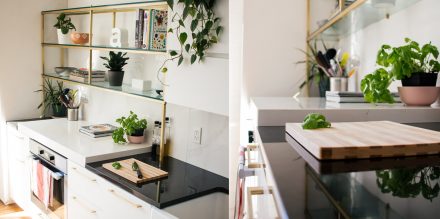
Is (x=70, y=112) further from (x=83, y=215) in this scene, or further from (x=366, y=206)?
(x=366, y=206)

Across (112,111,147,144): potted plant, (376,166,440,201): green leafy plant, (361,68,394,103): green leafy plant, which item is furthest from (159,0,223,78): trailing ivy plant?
(376,166,440,201): green leafy plant

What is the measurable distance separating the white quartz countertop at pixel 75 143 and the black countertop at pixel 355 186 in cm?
205

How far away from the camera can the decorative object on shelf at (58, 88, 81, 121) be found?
13.1 ft

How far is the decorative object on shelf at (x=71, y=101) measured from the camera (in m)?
3.99

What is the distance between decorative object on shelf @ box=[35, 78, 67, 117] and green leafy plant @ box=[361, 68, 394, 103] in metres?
3.68

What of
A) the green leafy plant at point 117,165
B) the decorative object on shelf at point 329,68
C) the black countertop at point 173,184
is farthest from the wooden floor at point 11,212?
the decorative object on shelf at point 329,68

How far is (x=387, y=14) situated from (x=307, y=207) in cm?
143

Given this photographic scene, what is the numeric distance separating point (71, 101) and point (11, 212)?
1.36m

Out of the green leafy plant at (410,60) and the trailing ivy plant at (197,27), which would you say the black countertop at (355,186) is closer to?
the green leafy plant at (410,60)

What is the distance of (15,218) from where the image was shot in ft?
12.5

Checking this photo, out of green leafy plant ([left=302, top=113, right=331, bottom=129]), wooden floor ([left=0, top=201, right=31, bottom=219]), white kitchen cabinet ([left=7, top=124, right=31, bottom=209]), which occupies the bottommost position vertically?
wooden floor ([left=0, top=201, right=31, bottom=219])

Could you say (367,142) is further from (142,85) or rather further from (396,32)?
(142,85)

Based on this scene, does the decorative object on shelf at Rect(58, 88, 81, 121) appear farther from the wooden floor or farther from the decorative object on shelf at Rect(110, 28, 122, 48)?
the decorative object on shelf at Rect(110, 28, 122, 48)

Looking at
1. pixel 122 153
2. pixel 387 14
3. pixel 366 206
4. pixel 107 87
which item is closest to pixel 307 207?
pixel 366 206
